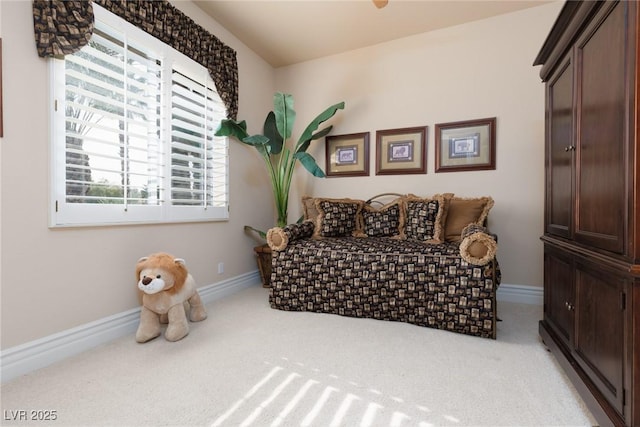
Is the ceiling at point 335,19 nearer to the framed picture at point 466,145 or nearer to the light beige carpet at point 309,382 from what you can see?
the framed picture at point 466,145

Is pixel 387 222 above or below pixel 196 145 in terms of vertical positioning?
below

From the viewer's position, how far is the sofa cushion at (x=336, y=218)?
2854mm

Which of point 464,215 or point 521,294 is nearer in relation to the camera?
point 464,215

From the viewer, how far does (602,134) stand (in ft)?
3.86

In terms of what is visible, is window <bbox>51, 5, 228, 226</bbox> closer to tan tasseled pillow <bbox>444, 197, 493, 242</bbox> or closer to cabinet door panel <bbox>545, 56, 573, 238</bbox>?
tan tasseled pillow <bbox>444, 197, 493, 242</bbox>

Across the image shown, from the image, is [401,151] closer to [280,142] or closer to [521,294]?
[280,142]

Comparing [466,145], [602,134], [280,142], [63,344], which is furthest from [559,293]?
[63,344]

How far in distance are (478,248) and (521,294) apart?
1327mm

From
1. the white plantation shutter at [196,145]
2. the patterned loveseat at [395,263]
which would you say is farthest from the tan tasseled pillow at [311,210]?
the white plantation shutter at [196,145]

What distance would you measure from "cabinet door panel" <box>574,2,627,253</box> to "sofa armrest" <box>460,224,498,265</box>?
20.8 inches

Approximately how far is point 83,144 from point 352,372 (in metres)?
2.14

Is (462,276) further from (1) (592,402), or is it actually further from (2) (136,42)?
(2) (136,42)

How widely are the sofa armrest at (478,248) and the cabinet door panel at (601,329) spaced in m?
0.51

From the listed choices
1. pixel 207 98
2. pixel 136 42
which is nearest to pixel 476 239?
pixel 207 98
